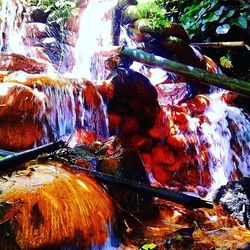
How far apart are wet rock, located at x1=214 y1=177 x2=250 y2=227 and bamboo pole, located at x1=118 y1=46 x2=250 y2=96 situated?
138 centimetres

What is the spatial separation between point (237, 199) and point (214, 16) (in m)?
6.56

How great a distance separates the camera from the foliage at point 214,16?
9.98m

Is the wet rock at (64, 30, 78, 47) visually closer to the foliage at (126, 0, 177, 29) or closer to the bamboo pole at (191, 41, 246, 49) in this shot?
the foliage at (126, 0, 177, 29)

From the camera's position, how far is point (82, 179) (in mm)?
3666

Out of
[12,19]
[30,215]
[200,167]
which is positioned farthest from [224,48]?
[30,215]

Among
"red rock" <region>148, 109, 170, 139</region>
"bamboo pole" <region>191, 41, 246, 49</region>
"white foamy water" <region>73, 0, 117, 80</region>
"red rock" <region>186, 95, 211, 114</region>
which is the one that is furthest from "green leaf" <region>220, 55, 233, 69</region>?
"red rock" <region>148, 109, 170, 139</region>

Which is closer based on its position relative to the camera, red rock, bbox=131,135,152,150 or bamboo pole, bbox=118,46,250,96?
bamboo pole, bbox=118,46,250,96

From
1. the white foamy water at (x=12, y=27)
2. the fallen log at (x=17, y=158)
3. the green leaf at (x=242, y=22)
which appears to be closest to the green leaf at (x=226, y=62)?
the green leaf at (x=242, y=22)

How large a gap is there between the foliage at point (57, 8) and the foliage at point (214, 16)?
11.2 ft

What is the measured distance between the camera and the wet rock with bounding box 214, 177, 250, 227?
198 inches

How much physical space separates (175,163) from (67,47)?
191 inches

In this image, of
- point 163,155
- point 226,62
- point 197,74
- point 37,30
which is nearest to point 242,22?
point 226,62

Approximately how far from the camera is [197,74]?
17.9 feet

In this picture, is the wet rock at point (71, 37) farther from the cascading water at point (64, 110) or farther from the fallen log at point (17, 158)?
the fallen log at point (17, 158)
